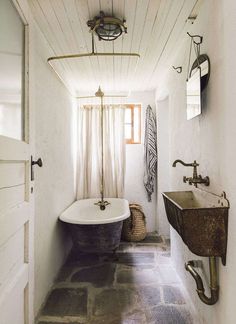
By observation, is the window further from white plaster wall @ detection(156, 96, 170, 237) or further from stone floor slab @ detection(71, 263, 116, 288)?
stone floor slab @ detection(71, 263, 116, 288)

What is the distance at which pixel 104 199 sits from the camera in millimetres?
3529

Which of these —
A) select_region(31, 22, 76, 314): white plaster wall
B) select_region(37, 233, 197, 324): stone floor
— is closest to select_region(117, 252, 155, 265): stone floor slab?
select_region(37, 233, 197, 324): stone floor

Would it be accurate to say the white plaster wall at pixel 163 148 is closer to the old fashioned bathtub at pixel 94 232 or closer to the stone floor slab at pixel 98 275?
the old fashioned bathtub at pixel 94 232

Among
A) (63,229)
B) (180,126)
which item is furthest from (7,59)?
(63,229)

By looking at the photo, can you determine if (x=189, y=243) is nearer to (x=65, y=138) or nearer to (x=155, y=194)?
(x=65, y=138)

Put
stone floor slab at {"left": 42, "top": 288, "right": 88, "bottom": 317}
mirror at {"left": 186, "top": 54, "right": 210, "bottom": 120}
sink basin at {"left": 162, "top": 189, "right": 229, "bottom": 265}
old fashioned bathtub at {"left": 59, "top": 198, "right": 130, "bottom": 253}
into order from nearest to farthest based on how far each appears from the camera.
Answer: sink basin at {"left": 162, "top": 189, "right": 229, "bottom": 265}
mirror at {"left": 186, "top": 54, "right": 210, "bottom": 120}
stone floor slab at {"left": 42, "top": 288, "right": 88, "bottom": 317}
old fashioned bathtub at {"left": 59, "top": 198, "right": 130, "bottom": 253}

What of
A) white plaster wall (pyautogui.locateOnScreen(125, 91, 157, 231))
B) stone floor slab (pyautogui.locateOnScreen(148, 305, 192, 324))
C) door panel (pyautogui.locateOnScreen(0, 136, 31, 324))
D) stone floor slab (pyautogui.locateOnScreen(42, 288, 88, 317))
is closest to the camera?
door panel (pyautogui.locateOnScreen(0, 136, 31, 324))

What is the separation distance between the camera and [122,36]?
6.43ft

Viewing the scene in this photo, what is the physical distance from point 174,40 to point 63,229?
2.41 m

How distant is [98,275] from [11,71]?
215cm

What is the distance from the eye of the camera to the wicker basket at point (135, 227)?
11.1ft

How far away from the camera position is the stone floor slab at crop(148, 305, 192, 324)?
68.1 inches

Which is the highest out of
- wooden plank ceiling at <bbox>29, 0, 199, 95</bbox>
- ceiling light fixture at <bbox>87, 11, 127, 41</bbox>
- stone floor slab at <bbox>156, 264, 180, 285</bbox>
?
wooden plank ceiling at <bbox>29, 0, 199, 95</bbox>

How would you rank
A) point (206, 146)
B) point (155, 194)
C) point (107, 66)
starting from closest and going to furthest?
point (206, 146) → point (107, 66) → point (155, 194)
